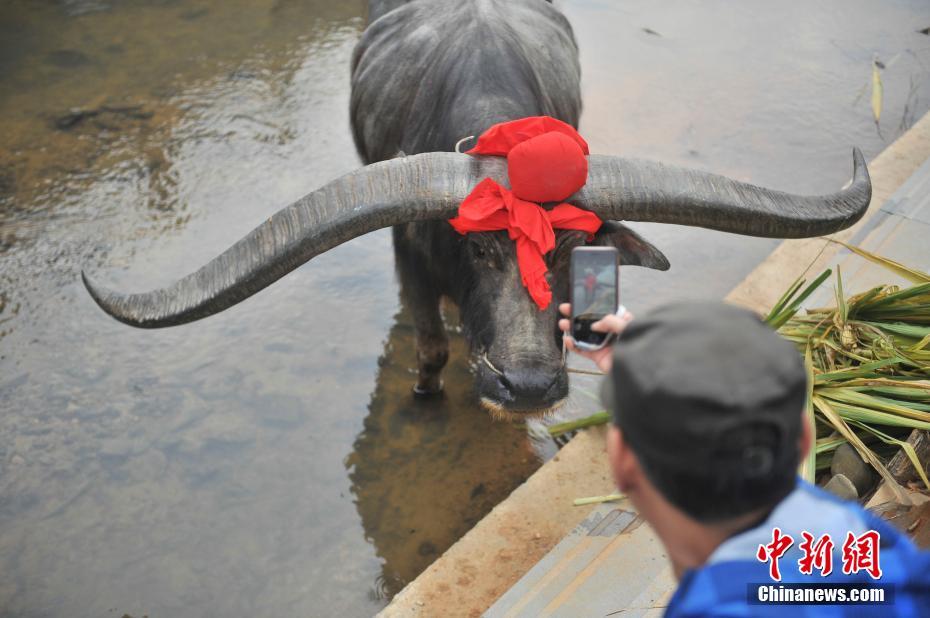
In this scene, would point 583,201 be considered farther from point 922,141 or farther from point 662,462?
point 922,141

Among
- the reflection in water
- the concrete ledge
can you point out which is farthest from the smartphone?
the reflection in water

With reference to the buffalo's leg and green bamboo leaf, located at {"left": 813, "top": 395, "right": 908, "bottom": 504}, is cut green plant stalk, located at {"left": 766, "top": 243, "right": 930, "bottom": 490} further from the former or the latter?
the buffalo's leg

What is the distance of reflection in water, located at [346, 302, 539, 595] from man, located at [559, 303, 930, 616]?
264 centimetres

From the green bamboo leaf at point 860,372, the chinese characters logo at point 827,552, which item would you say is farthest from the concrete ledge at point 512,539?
the chinese characters logo at point 827,552

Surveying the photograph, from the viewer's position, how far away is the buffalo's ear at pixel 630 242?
288 cm

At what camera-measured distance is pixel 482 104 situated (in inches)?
126

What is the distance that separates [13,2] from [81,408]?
578cm

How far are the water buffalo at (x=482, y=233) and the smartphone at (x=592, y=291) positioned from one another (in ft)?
3.24

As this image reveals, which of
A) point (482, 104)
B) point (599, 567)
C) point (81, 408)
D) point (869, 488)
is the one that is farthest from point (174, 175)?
point (869, 488)

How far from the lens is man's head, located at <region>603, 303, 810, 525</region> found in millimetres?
931

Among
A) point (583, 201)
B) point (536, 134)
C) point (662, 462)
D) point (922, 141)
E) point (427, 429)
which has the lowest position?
point (427, 429)

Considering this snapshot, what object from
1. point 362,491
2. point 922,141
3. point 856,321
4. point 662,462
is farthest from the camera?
point 922,141

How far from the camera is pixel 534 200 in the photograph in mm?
2553

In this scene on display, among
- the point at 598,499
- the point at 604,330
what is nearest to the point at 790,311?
the point at 598,499
